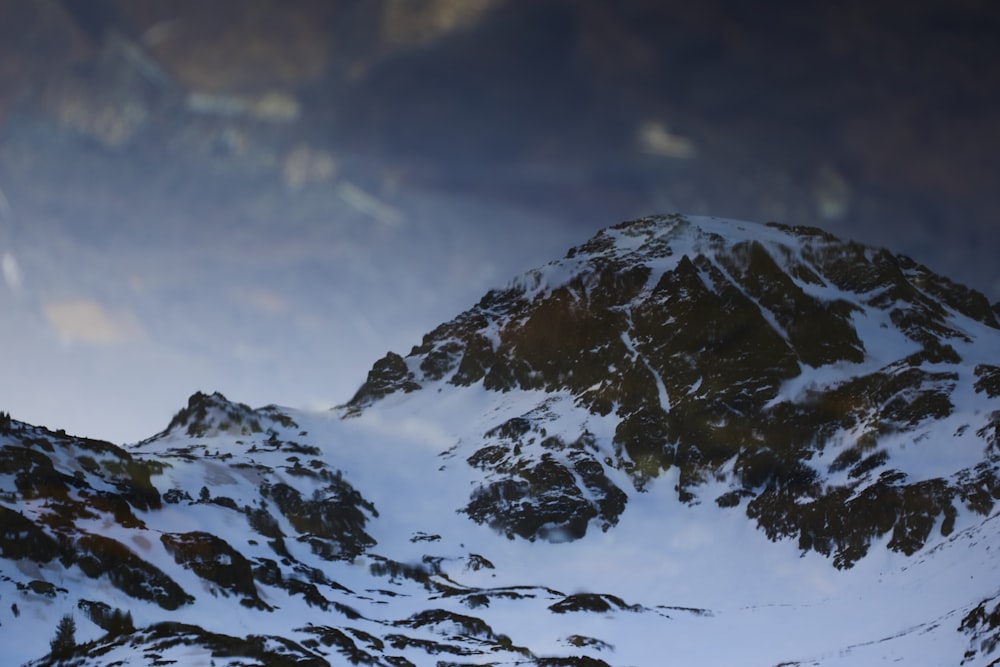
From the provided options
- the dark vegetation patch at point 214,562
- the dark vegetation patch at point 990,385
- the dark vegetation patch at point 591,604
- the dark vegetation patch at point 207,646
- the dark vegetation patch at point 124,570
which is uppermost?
the dark vegetation patch at point 990,385

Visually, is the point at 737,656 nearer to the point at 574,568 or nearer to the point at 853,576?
the point at 853,576

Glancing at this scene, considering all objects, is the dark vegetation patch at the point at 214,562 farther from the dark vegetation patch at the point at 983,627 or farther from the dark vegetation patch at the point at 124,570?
the dark vegetation patch at the point at 983,627

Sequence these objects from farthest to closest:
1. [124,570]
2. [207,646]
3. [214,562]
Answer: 1. [214,562]
2. [124,570]
3. [207,646]

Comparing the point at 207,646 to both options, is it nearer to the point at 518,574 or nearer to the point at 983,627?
the point at 983,627

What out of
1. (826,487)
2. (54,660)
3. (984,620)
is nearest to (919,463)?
(826,487)

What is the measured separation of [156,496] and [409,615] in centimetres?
4308

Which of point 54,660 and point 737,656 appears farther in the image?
point 737,656

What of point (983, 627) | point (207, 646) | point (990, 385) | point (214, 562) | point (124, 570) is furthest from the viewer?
point (990, 385)

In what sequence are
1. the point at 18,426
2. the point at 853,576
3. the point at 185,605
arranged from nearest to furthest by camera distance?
the point at 185,605 → the point at 18,426 → the point at 853,576

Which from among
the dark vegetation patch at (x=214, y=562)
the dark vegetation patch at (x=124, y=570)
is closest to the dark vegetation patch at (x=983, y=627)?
the dark vegetation patch at (x=214, y=562)

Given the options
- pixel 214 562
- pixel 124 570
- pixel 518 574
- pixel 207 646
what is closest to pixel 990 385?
pixel 518 574

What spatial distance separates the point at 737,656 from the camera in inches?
5098

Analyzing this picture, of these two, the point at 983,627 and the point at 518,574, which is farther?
the point at 518,574

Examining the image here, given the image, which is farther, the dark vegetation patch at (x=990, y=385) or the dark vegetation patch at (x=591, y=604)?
the dark vegetation patch at (x=990, y=385)
